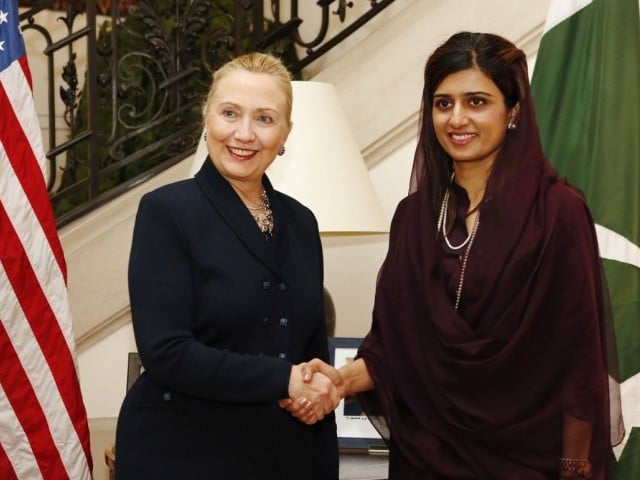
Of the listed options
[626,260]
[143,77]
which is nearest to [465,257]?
[626,260]

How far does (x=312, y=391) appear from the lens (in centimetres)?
206

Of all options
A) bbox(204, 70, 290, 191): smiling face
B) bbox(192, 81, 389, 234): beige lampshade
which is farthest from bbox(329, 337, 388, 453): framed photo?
bbox(204, 70, 290, 191): smiling face

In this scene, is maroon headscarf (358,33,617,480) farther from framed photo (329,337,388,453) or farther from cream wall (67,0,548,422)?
cream wall (67,0,548,422)

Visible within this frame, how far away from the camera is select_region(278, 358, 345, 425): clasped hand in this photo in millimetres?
2027

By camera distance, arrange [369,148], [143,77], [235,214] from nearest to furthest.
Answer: [235,214]
[369,148]
[143,77]

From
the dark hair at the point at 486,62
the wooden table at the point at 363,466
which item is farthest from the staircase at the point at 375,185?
the dark hair at the point at 486,62

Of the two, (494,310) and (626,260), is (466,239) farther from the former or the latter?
(626,260)

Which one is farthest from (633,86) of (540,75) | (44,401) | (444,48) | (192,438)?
(44,401)

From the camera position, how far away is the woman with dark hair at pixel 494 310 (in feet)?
6.52

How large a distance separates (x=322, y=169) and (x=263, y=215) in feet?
2.53

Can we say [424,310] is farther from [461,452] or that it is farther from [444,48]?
[444,48]

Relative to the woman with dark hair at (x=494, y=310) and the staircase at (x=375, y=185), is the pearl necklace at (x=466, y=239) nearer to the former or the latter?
the woman with dark hair at (x=494, y=310)

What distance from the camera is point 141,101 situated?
4.19 metres

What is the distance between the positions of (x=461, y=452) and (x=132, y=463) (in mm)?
653
